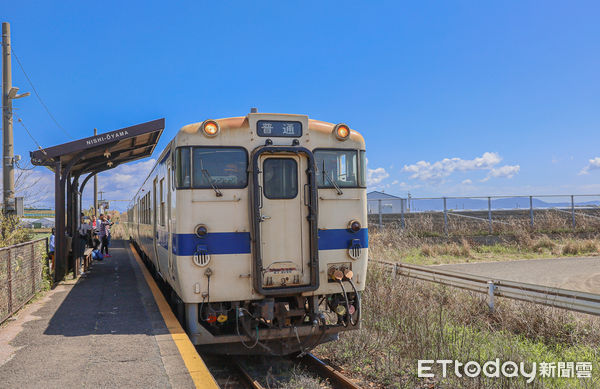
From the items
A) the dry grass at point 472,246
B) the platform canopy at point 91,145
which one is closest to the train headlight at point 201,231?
the platform canopy at point 91,145

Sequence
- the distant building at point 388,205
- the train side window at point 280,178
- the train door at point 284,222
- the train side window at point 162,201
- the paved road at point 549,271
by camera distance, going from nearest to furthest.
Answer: the train door at point 284,222 < the train side window at point 280,178 < the train side window at point 162,201 < the paved road at point 549,271 < the distant building at point 388,205

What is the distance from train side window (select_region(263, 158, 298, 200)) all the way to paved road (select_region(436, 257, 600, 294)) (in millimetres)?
8430

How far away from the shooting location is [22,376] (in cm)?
505

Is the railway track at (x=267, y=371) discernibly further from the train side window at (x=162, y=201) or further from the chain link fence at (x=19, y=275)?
the chain link fence at (x=19, y=275)

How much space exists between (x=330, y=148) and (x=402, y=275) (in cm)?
579

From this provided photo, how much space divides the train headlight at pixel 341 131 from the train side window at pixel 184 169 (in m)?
2.18

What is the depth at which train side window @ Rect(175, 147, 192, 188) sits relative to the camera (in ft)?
21.3

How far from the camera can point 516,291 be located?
865cm

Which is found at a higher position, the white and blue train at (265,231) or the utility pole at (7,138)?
the utility pole at (7,138)

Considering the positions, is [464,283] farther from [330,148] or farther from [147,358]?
[147,358]

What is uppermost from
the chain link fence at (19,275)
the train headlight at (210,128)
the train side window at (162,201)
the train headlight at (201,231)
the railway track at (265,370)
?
the train headlight at (210,128)

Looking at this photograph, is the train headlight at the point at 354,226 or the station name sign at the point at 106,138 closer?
the train headlight at the point at 354,226

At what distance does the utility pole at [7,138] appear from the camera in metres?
11.8

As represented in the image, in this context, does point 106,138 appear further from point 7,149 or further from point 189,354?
point 189,354
